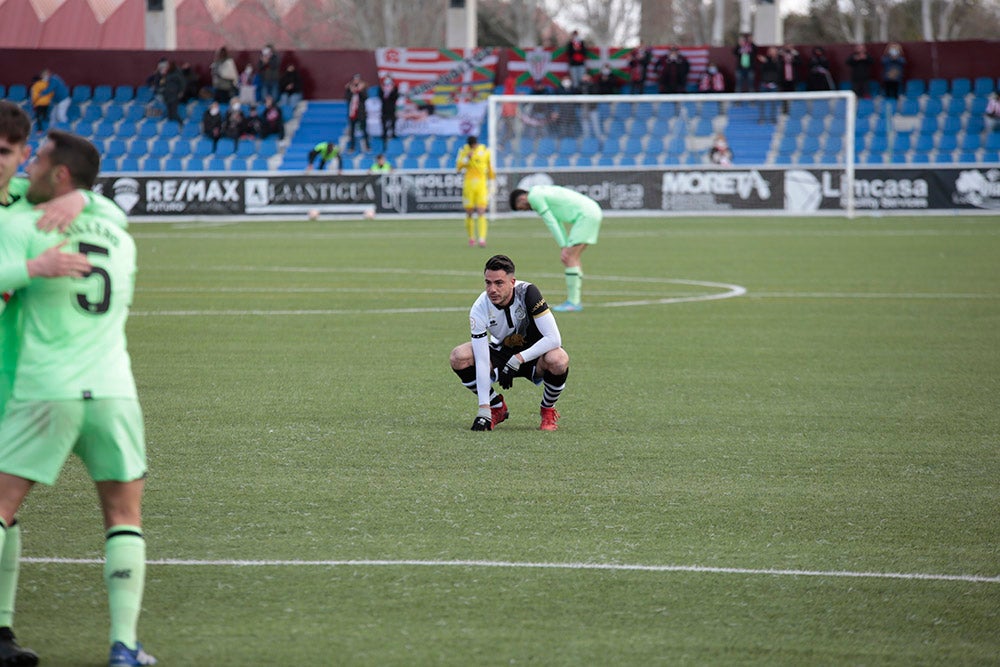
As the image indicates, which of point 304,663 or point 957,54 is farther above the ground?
point 957,54

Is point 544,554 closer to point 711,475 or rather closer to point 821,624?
point 821,624

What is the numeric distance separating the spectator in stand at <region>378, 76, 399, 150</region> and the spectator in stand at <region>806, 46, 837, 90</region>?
508 inches

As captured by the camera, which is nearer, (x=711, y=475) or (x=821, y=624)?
(x=821, y=624)

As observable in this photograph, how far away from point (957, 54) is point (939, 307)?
29504 millimetres

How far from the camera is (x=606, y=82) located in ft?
135

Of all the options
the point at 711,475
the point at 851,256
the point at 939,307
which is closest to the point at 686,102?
the point at 851,256

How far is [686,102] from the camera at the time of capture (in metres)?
38.6

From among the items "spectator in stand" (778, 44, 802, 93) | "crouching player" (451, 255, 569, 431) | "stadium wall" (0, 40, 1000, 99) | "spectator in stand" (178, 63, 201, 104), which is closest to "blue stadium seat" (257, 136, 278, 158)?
"spectator in stand" (178, 63, 201, 104)

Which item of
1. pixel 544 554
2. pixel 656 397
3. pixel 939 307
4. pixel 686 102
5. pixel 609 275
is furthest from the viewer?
pixel 686 102

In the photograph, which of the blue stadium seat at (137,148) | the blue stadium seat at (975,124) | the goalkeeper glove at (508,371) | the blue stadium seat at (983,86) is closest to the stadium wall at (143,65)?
the blue stadium seat at (137,148)

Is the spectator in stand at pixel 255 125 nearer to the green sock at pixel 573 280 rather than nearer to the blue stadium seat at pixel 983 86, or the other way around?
the blue stadium seat at pixel 983 86

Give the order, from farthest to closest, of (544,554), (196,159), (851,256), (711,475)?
(196,159)
(851,256)
(711,475)
(544,554)

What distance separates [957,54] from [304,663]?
43037mm

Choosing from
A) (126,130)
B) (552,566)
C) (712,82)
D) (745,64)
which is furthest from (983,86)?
(552,566)
